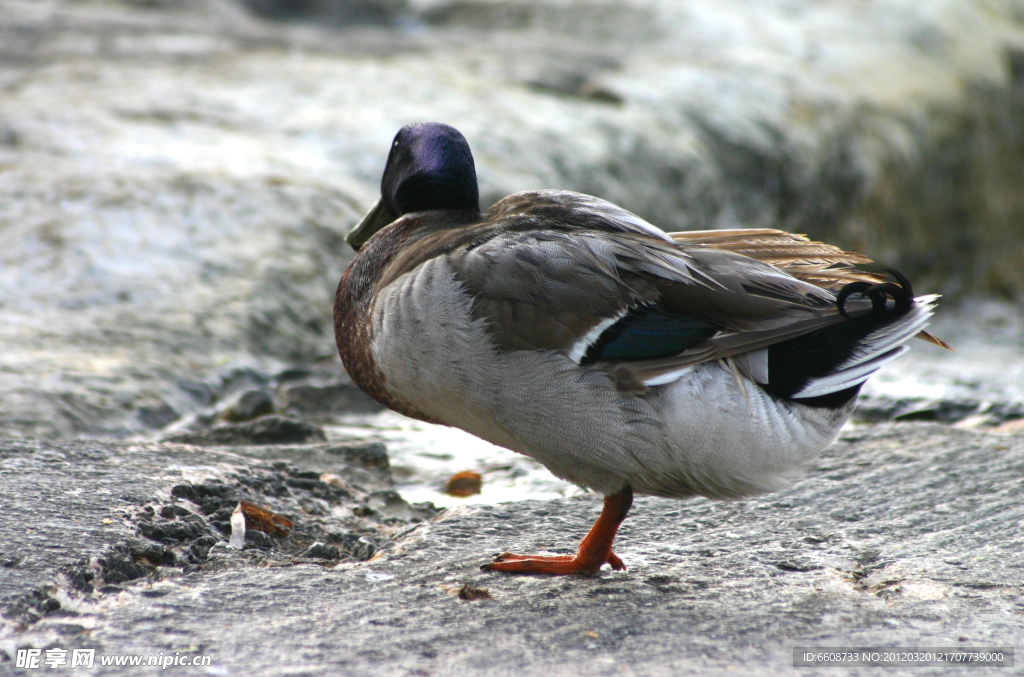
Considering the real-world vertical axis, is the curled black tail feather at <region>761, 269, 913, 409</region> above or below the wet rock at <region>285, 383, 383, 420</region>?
above

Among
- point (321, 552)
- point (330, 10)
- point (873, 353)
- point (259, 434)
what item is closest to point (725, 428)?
point (873, 353)

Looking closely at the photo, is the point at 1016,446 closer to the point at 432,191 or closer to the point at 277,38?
the point at 432,191

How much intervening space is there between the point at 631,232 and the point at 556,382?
526mm

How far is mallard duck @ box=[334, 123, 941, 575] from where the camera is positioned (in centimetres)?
256

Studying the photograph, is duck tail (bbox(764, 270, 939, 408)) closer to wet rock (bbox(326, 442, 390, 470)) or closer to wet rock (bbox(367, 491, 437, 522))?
wet rock (bbox(367, 491, 437, 522))

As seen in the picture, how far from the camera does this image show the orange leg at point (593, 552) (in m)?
2.73

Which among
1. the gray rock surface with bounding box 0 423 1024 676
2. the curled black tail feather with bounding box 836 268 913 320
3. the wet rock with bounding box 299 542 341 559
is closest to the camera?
the gray rock surface with bounding box 0 423 1024 676

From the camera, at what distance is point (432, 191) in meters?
3.36

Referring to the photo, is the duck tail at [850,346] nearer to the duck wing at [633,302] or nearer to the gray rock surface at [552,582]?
the duck wing at [633,302]

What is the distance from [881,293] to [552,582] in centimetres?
111

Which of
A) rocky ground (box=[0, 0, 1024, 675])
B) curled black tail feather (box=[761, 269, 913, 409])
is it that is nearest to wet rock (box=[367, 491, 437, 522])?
rocky ground (box=[0, 0, 1024, 675])

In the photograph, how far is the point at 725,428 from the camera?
255cm

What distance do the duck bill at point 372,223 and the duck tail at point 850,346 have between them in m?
1.54

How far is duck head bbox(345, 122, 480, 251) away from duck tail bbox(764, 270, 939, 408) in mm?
1233
